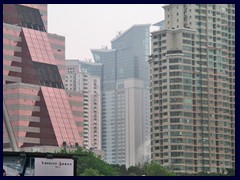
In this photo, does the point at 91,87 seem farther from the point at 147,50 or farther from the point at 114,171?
the point at 114,171

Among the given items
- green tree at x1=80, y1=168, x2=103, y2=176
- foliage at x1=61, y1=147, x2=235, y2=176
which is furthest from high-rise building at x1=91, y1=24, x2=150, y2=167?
green tree at x1=80, y1=168, x2=103, y2=176

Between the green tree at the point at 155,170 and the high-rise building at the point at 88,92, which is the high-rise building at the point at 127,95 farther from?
the green tree at the point at 155,170

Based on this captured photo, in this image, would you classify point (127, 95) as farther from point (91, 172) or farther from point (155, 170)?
point (91, 172)

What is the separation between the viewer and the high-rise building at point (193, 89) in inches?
1037

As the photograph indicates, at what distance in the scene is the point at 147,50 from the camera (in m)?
26.8

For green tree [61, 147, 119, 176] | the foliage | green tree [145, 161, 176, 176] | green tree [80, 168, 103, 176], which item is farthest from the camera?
green tree [145, 161, 176, 176]

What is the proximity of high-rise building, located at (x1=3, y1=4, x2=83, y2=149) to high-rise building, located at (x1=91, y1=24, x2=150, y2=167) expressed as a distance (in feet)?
7.53

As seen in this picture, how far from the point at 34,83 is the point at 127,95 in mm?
4327

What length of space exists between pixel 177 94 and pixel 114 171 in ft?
16.0

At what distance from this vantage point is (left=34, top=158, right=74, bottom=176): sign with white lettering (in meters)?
8.34

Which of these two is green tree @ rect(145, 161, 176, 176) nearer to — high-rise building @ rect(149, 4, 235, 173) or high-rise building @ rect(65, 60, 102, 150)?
high-rise building @ rect(149, 4, 235, 173)

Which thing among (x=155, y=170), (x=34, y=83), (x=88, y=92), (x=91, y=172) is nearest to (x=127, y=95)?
(x=88, y=92)

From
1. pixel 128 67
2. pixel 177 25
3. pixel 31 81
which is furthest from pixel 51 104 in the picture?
pixel 177 25

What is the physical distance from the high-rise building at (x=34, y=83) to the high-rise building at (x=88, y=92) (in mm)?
387
